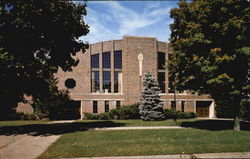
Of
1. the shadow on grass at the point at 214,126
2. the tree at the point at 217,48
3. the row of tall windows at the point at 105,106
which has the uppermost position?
the tree at the point at 217,48

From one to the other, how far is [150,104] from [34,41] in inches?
735

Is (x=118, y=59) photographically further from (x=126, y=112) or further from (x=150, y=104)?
(x=150, y=104)

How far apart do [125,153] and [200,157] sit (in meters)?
2.96

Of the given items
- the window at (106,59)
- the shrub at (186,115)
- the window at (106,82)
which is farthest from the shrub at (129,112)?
the window at (106,59)

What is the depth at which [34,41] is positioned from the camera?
1502cm

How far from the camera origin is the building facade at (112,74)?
33.7m

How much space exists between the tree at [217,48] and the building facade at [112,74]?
57.8 ft

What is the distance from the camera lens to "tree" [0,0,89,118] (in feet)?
45.4

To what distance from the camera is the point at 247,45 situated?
50.5ft

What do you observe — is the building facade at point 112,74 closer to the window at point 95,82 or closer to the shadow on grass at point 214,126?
the window at point 95,82

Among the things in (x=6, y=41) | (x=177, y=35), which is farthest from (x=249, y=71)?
(x=6, y=41)

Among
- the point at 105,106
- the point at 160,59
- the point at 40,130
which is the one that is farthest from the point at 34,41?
the point at 160,59

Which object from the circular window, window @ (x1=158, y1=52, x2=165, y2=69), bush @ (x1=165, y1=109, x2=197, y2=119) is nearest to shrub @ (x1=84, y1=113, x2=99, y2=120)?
the circular window

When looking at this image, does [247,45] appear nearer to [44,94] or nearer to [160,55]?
[44,94]
